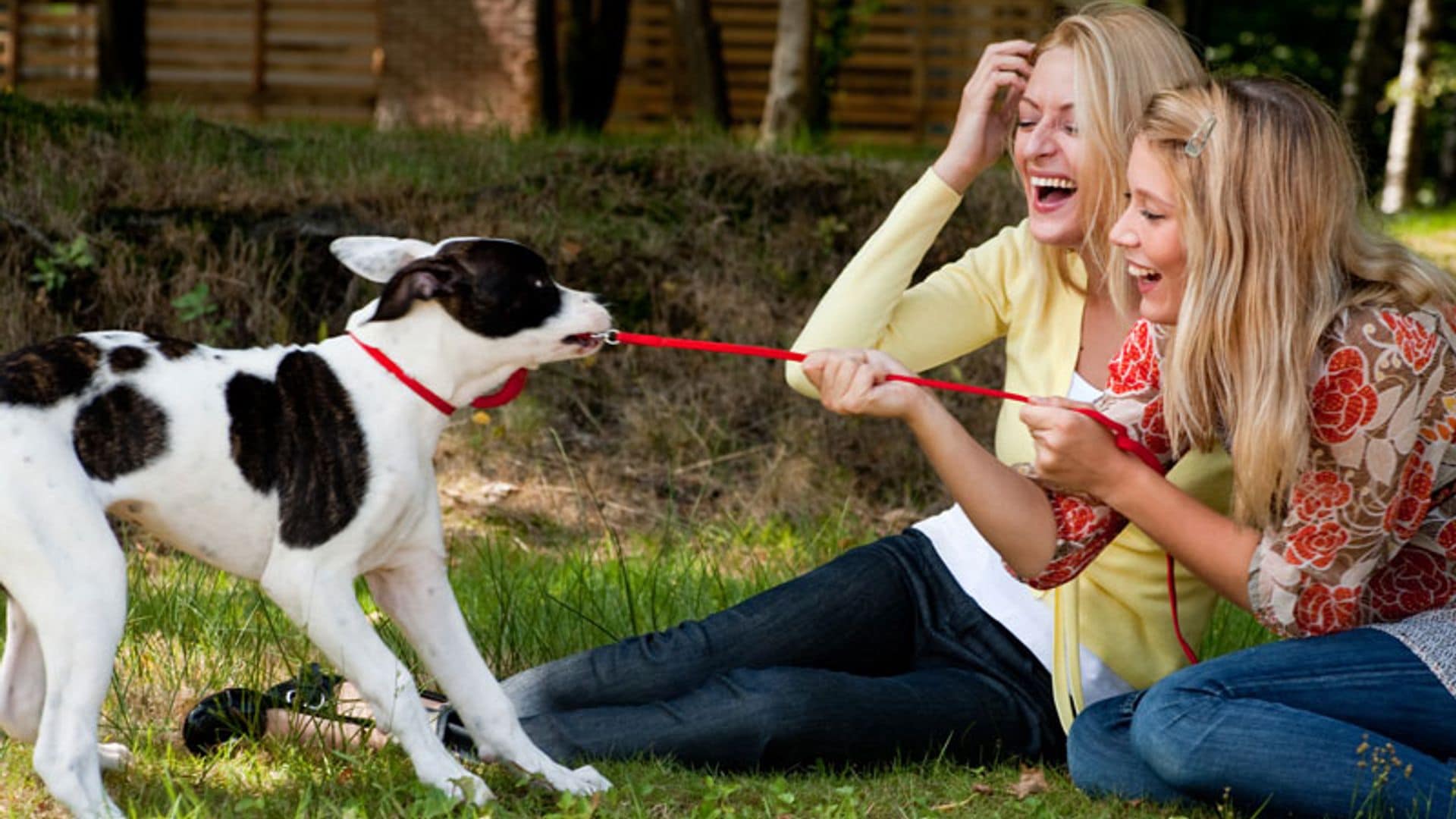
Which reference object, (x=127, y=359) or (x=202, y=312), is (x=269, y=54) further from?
(x=127, y=359)

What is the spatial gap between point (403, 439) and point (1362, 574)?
179 centimetres

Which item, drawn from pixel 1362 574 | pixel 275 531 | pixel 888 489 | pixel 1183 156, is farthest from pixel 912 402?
pixel 888 489

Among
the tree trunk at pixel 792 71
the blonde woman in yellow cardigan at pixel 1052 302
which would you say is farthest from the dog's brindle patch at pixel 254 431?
the tree trunk at pixel 792 71

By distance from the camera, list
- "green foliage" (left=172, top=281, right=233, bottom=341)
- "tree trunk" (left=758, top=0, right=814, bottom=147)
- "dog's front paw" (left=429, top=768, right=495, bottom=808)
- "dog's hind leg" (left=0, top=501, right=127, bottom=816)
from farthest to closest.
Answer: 1. "tree trunk" (left=758, top=0, right=814, bottom=147)
2. "green foliage" (left=172, top=281, right=233, bottom=341)
3. "dog's front paw" (left=429, top=768, right=495, bottom=808)
4. "dog's hind leg" (left=0, top=501, right=127, bottom=816)

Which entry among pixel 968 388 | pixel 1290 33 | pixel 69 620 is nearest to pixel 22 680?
pixel 69 620

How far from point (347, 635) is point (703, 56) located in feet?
29.4

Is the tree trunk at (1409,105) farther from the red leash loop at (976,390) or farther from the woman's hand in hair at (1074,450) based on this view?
the woman's hand in hair at (1074,450)

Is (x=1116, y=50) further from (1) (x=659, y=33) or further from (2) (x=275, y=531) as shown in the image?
(1) (x=659, y=33)

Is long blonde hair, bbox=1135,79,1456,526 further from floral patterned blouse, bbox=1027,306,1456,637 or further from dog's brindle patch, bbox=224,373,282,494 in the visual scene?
dog's brindle patch, bbox=224,373,282,494

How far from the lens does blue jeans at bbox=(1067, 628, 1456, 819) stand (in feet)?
9.97

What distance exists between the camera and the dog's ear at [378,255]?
10.2 feet

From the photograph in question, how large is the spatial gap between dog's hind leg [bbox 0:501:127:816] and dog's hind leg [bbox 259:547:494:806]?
0.93ft

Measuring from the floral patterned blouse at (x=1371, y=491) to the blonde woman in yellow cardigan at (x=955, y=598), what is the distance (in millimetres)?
445

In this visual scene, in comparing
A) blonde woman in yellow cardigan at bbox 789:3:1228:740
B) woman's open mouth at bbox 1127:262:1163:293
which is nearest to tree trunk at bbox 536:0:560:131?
blonde woman in yellow cardigan at bbox 789:3:1228:740
